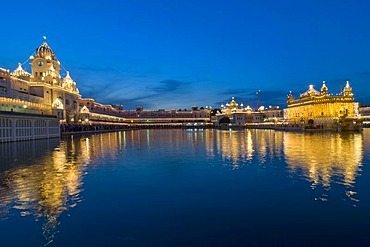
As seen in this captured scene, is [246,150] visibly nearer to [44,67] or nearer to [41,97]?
[41,97]

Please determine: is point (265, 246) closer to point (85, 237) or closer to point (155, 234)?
point (155, 234)

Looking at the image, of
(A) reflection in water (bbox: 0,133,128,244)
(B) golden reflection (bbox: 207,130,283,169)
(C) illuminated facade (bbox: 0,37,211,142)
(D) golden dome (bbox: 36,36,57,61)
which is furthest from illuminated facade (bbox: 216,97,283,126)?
(A) reflection in water (bbox: 0,133,128,244)

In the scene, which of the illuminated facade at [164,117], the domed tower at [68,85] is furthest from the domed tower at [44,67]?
the illuminated facade at [164,117]

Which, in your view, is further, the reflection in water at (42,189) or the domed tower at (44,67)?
the domed tower at (44,67)

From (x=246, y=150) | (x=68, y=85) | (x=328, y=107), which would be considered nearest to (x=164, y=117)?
(x=68, y=85)

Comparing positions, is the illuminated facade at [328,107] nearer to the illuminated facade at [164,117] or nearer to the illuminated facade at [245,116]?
the illuminated facade at [245,116]

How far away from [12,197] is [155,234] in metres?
5.59

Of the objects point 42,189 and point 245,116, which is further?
point 245,116

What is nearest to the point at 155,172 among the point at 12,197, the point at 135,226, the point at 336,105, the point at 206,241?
the point at 12,197

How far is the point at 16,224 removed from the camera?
7.40 meters

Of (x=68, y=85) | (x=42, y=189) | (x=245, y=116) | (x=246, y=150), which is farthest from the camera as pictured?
(x=245, y=116)

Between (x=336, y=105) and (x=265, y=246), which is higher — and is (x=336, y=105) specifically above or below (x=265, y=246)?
above

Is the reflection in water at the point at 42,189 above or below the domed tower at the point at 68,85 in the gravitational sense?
below

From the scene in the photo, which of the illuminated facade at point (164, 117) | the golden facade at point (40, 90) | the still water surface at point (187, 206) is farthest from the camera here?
the illuminated facade at point (164, 117)
